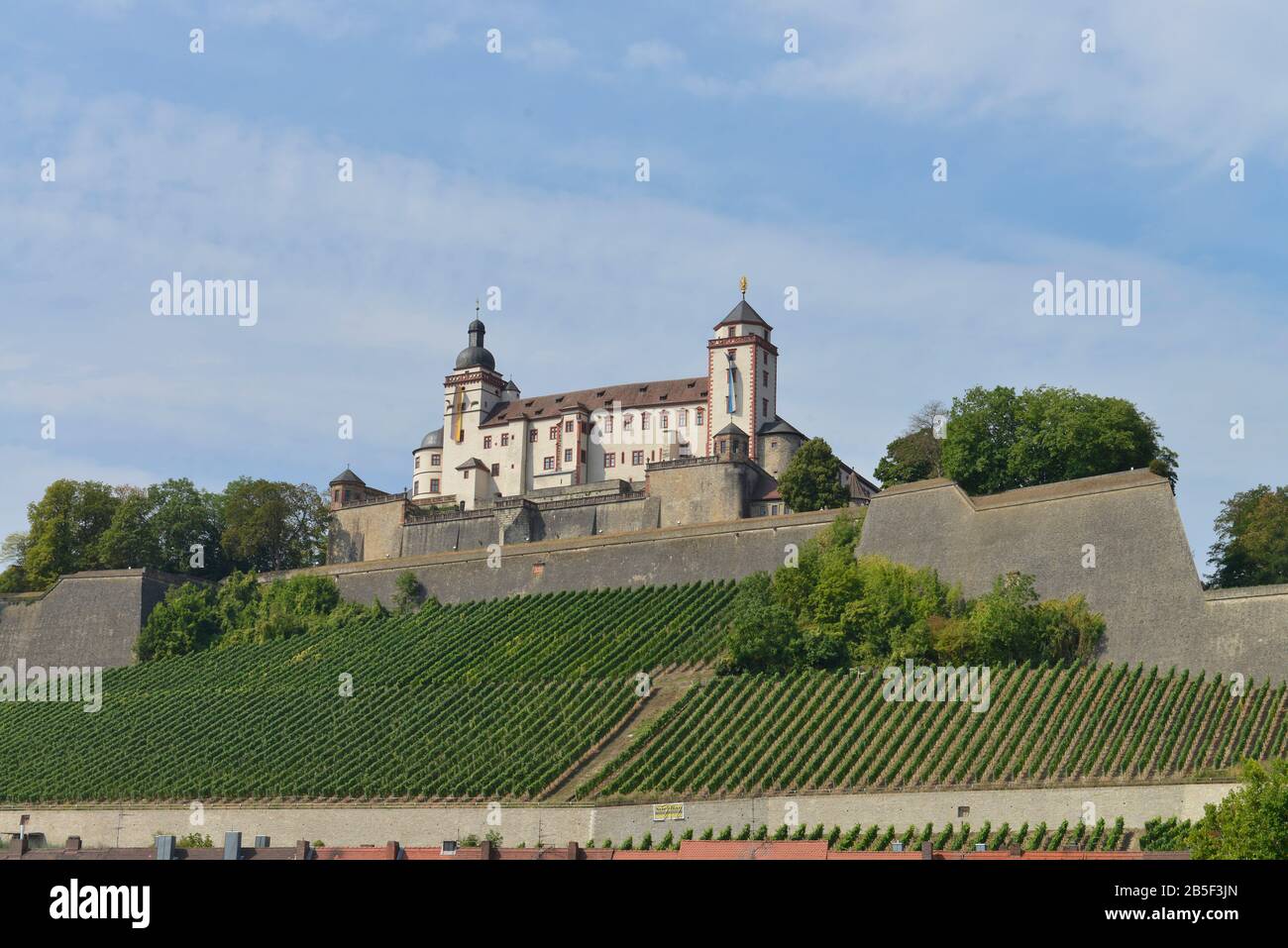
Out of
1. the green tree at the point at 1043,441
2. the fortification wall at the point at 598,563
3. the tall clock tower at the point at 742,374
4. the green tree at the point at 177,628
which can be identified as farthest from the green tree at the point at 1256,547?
the green tree at the point at 177,628

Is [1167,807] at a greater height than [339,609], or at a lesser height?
lesser

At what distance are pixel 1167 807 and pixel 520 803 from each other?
16437 mm

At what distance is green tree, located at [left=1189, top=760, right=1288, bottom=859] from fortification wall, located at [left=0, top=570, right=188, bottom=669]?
44.4 metres

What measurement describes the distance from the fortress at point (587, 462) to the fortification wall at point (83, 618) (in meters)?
10.1

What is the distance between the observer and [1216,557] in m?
55.9

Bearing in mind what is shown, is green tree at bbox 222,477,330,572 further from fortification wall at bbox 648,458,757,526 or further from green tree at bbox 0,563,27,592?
fortification wall at bbox 648,458,757,526

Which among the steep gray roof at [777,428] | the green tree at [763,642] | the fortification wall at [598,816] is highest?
the steep gray roof at [777,428]

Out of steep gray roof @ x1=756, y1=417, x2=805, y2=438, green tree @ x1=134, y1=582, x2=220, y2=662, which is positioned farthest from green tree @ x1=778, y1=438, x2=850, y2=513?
green tree @ x1=134, y1=582, x2=220, y2=662

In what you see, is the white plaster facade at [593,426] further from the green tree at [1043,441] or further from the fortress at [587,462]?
the green tree at [1043,441]

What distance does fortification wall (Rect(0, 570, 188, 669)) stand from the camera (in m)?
64.4

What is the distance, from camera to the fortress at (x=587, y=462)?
68062 mm
